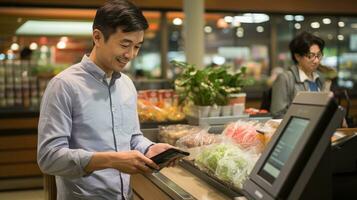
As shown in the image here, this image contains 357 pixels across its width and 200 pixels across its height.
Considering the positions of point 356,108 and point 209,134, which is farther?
point 356,108

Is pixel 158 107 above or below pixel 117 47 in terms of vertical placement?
below

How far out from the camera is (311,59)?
3.94 metres

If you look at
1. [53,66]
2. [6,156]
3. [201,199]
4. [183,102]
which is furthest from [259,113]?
[53,66]

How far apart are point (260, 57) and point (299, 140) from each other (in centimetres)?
743

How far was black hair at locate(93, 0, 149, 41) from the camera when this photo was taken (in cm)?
182

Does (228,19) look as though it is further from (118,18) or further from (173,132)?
(118,18)

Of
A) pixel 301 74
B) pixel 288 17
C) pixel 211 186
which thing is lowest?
pixel 211 186

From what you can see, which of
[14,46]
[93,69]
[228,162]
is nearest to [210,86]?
[228,162]

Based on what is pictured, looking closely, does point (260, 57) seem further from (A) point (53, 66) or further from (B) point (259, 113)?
(B) point (259, 113)

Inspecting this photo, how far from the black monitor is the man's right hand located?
1.60 ft

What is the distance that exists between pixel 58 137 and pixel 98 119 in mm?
207

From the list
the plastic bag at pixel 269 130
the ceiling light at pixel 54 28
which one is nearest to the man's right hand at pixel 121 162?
the plastic bag at pixel 269 130

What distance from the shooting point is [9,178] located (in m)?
5.86

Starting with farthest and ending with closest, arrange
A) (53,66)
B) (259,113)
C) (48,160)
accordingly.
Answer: (53,66)
(259,113)
(48,160)
